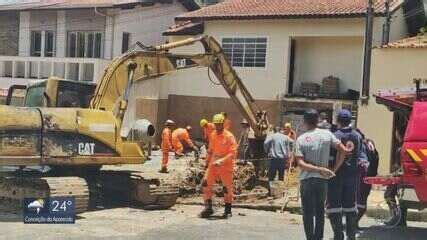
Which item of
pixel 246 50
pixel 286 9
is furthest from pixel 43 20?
pixel 286 9

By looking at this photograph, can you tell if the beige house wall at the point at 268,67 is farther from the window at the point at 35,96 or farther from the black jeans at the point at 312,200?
the black jeans at the point at 312,200

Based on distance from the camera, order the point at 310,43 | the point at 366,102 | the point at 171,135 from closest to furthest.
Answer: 1. the point at 171,135
2. the point at 366,102
3. the point at 310,43

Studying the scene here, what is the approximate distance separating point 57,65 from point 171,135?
506 inches

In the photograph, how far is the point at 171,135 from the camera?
60.9ft

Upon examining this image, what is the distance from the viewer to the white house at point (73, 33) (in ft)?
97.3

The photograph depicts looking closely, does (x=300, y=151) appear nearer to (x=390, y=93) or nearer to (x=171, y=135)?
(x=390, y=93)

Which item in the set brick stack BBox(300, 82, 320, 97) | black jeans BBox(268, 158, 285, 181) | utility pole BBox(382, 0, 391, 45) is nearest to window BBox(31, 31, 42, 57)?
brick stack BBox(300, 82, 320, 97)

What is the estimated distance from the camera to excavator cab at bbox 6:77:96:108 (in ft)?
42.8

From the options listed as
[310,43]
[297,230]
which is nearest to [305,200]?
[297,230]

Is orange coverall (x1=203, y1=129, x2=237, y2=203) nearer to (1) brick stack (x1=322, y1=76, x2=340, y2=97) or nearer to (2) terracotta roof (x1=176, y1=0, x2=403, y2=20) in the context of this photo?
(2) terracotta roof (x1=176, y1=0, x2=403, y2=20)

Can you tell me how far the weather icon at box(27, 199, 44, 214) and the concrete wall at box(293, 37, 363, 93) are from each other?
15643 millimetres

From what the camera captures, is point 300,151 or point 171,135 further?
point 171,135

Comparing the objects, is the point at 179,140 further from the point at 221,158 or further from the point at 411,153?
the point at 411,153

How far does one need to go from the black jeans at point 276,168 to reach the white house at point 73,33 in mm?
13870
